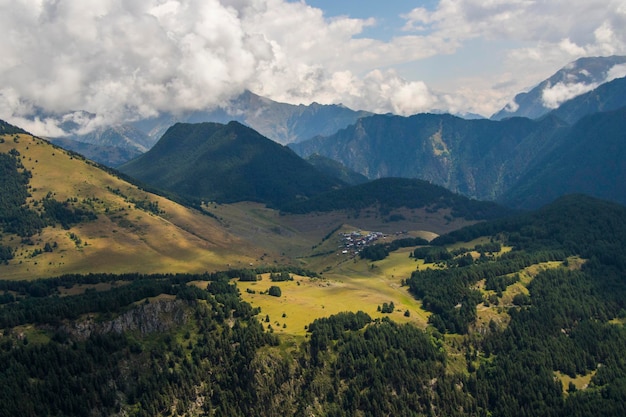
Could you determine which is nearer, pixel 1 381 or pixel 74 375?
pixel 1 381

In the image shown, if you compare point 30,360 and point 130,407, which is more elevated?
point 30,360

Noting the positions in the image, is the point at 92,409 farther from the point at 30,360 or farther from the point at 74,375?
the point at 30,360

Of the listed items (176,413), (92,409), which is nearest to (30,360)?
(92,409)

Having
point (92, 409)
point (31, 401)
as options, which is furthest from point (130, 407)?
point (31, 401)

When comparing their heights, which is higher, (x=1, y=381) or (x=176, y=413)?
(x=1, y=381)

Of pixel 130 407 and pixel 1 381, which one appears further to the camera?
pixel 130 407

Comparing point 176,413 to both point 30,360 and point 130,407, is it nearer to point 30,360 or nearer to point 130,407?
point 130,407

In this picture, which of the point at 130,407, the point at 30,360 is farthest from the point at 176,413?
the point at 30,360

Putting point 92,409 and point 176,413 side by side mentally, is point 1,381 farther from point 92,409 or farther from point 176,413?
point 176,413
